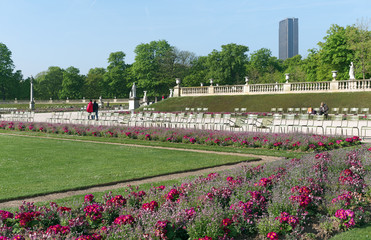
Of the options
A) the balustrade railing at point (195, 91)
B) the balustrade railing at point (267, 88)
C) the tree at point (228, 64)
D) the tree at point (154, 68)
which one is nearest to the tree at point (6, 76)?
the tree at point (154, 68)

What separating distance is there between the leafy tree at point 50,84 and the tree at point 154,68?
3177 cm

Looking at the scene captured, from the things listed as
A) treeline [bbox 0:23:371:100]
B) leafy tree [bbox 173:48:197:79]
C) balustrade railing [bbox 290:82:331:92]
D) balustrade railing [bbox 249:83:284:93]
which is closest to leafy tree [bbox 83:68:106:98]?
treeline [bbox 0:23:371:100]

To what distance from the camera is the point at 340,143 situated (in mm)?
14383

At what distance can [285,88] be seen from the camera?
157 ft

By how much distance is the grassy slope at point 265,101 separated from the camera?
39.1 meters

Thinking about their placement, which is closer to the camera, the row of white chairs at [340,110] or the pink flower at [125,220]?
the pink flower at [125,220]

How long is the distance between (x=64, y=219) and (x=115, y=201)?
2.75 ft

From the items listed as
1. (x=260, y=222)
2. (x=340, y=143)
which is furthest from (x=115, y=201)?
(x=340, y=143)

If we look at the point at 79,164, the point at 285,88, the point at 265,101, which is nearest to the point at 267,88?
the point at 285,88

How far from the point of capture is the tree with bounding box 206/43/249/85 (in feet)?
283

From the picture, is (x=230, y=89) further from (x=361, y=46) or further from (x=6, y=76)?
(x=6, y=76)

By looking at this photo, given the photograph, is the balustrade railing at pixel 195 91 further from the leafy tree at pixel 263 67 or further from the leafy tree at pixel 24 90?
the leafy tree at pixel 24 90

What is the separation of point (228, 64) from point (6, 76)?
178 ft

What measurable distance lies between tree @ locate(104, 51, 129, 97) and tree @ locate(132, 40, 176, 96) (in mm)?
8782
